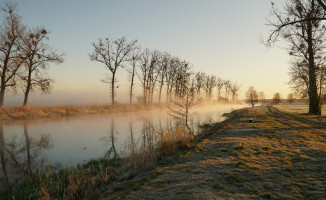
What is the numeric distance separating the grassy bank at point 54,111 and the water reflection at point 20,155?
7941mm

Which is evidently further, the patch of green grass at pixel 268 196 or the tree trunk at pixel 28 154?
the tree trunk at pixel 28 154

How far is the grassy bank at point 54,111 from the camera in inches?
847

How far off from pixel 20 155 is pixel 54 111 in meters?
17.7

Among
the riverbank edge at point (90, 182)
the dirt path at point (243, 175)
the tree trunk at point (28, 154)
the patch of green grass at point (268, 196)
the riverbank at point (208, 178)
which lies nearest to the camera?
the patch of green grass at point (268, 196)

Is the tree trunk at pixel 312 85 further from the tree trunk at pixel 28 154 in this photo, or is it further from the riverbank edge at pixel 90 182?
the tree trunk at pixel 28 154

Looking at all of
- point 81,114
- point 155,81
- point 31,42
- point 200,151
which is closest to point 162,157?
point 200,151

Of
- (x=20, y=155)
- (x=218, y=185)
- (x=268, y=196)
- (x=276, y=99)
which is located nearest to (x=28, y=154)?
(x=20, y=155)

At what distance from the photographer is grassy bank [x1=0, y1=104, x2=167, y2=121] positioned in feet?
70.6

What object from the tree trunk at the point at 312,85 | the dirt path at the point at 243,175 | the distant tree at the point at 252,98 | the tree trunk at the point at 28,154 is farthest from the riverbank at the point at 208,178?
the distant tree at the point at 252,98

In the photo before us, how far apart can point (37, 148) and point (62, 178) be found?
5.79 meters

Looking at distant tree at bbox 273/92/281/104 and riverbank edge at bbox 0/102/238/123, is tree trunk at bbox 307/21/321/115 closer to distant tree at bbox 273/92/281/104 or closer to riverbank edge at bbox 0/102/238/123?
riverbank edge at bbox 0/102/238/123

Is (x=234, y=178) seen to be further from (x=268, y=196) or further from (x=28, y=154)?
(x=28, y=154)

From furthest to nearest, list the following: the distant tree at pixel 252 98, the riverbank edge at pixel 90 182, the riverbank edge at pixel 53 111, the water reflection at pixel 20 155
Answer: the distant tree at pixel 252 98, the riverbank edge at pixel 53 111, the water reflection at pixel 20 155, the riverbank edge at pixel 90 182

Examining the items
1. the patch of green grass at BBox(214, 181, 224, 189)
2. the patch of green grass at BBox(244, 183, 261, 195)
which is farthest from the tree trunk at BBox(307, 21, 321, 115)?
the patch of green grass at BBox(214, 181, 224, 189)
